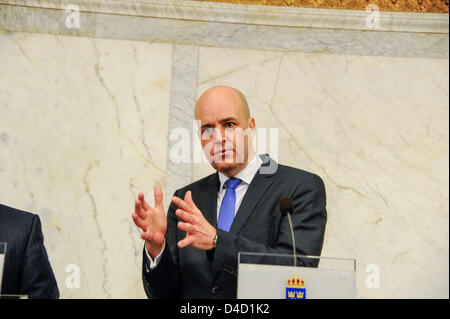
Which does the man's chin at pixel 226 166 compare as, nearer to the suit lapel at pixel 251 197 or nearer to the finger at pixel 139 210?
the suit lapel at pixel 251 197

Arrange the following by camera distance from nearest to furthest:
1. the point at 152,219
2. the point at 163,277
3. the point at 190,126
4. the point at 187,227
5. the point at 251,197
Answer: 1. the point at 187,227
2. the point at 152,219
3. the point at 163,277
4. the point at 251,197
5. the point at 190,126

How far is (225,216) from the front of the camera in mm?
2846

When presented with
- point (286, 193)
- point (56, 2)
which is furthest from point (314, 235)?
point (56, 2)

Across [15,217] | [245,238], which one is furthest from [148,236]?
[15,217]

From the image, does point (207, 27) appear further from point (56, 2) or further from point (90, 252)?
point (90, 252)

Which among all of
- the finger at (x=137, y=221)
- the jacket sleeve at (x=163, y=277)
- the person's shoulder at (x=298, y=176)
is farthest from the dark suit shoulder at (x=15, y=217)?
the person's shoulder at (x=298, y=176)

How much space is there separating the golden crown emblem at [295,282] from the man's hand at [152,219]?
1.99ft

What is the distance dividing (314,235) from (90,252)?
204 centimetres

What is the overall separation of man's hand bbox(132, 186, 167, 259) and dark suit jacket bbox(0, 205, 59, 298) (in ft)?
1.80

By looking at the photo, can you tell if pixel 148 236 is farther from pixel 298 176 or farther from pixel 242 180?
pixel 298 176

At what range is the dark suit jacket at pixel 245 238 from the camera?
2.50 m

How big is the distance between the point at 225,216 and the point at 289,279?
2.62 feet

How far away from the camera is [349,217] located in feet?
14.6

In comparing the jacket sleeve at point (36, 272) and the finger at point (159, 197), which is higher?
the finger at point (159, 197)
